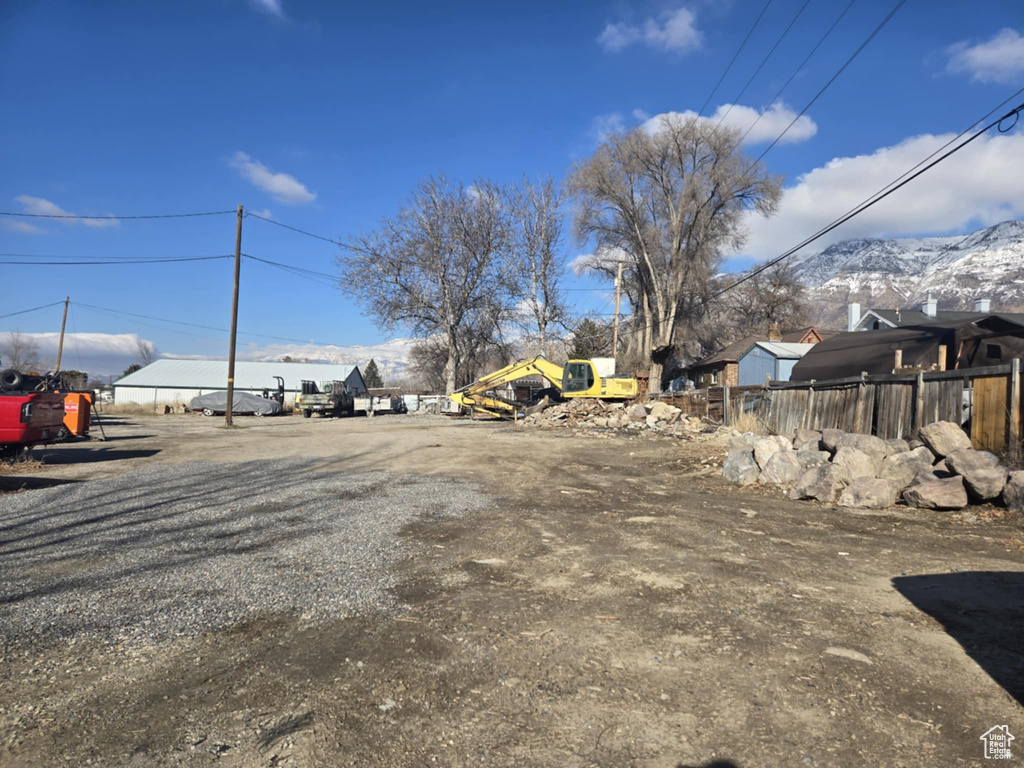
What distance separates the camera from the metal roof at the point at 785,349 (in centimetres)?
3534

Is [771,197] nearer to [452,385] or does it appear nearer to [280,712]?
[452,385]

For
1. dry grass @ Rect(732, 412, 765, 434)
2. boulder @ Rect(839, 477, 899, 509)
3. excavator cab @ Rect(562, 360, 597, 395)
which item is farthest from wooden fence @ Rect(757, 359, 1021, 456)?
excavator cab @ Rect(562, 360, 597, 395)

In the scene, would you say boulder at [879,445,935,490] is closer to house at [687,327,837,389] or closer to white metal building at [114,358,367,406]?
house at [687,327,837,389]

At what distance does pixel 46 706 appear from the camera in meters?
2.98

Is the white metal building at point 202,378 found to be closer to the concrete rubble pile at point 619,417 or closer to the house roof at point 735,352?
the house roof at point 735,352

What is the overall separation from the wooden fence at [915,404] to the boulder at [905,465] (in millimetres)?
1007

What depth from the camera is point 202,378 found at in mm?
57875

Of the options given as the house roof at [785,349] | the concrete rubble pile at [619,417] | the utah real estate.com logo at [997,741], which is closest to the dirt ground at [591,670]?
the utah real estate.com logo at [997,741]

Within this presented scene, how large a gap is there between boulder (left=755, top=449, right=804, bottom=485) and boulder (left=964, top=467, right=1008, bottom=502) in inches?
90.9

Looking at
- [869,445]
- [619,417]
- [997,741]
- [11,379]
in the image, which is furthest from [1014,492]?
[11,379]

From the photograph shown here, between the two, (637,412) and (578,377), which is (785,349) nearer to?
(578,377)

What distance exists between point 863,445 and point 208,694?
9.42 metres

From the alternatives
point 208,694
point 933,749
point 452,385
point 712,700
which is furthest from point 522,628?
point 452,385

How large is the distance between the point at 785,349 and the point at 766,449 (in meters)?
28.5
